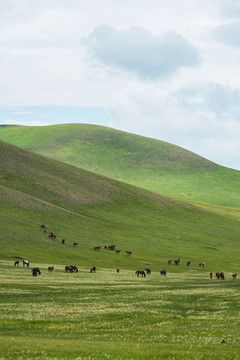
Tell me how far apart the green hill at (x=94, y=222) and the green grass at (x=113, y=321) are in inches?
1498

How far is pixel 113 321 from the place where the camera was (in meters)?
36.1

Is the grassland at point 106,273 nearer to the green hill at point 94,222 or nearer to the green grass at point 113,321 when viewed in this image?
the green grass at point 113,321

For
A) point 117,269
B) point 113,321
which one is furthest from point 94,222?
point 113,321

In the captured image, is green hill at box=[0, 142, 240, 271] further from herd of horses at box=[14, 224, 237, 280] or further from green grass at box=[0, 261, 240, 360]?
green grass at box=[0, 261, 240, 360]

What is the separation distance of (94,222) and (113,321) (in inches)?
4101

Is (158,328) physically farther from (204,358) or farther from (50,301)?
(50,301)

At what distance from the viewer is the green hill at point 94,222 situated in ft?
342

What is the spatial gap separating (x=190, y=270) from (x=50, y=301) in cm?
5488

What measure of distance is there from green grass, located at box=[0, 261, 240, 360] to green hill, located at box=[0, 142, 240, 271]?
38052 millimetres

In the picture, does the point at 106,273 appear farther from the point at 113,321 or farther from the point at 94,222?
the point at 94,222

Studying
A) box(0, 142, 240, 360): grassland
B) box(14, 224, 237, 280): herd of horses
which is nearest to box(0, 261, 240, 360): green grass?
box(0, 142, 240, 360): grassland

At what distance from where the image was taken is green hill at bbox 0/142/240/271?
104312 millimetres

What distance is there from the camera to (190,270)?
96188mm

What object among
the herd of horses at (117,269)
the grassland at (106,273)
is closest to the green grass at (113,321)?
the grassland at (106,273)
